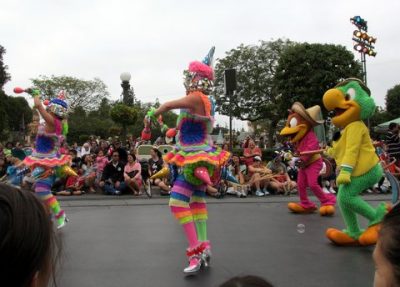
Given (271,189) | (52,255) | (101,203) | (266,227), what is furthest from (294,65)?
(52,255)

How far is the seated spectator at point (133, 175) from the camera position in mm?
10461

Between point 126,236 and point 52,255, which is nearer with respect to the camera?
point 52,255

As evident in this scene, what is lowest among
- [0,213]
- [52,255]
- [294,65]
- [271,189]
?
[271,189]

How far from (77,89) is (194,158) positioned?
50.8 metres

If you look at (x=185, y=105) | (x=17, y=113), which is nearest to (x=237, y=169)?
(x=185, y=105)

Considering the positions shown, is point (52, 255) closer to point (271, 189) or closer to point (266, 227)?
point (266, 227)

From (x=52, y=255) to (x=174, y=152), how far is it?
3.38 metres

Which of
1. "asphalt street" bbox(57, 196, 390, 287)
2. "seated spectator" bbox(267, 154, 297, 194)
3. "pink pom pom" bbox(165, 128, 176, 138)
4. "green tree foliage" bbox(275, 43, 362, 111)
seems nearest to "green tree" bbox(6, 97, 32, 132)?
"green tree foliage" bbox(275, 43, 362, 111)

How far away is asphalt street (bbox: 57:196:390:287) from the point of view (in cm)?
396

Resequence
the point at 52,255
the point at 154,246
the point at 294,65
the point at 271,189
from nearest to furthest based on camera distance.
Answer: the point at 52,255
the point at 154,246
the point at 271,189
the point at 294,65

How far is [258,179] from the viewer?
10742 millimetres

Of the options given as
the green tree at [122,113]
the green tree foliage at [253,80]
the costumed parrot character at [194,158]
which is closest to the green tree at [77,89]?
the green tree foliage at [253,80]

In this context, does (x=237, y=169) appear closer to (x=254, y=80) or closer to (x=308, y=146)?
(x=308, y=146)

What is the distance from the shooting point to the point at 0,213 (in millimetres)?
982
